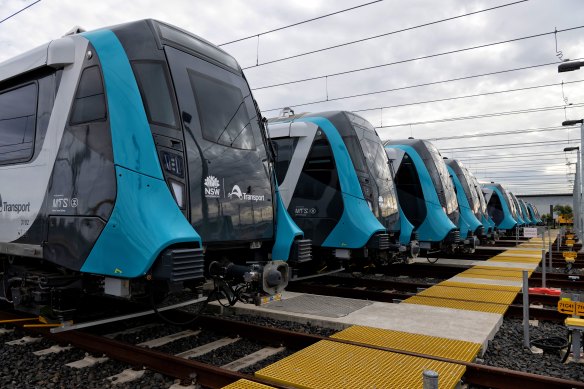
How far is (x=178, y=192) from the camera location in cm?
423

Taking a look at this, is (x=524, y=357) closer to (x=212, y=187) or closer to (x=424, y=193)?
(x=212, y=187)

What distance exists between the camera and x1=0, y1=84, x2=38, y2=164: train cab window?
15.9 feet

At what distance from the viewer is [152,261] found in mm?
3729

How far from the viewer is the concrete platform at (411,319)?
534cm

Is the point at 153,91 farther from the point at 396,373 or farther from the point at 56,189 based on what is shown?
the point at 396,373

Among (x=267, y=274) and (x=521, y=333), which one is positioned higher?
(x=267, y=274)

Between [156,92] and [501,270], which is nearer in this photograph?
[156,92]

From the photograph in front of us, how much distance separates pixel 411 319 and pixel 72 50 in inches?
203

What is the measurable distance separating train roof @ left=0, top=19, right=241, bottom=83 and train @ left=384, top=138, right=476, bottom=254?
7.20m

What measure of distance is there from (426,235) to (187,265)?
8895 mm

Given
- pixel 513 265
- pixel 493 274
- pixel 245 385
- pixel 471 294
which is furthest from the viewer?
pixel 513 265

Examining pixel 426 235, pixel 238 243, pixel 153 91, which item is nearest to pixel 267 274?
pixel 238 243

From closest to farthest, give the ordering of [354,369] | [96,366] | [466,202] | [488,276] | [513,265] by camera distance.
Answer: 1. [354,369]
2. [96,366]
3. [488,276]
4. [513,265]
5. [466,202]

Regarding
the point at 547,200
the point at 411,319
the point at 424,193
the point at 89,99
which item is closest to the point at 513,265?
the point at 424,193
